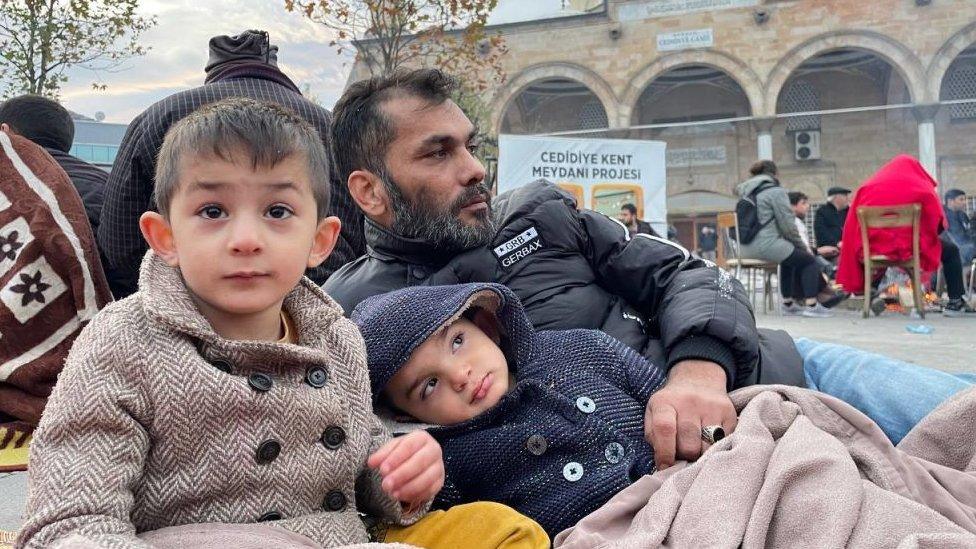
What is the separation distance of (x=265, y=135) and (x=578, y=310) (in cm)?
125

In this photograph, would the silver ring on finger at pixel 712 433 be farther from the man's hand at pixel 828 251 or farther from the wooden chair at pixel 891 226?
the man's hand at pixel 828 251

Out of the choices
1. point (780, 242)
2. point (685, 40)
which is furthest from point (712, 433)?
point (685, 40)

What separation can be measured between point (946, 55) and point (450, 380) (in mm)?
27476

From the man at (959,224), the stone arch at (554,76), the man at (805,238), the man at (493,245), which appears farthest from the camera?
the stone arch at (554,76)

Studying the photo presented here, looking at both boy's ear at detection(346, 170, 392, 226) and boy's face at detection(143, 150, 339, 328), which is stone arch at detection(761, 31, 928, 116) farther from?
boy's face at detection(143, 150, 339, 328)

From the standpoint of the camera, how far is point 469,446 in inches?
70.3

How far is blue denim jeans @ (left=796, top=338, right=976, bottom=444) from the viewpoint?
7.26 ft

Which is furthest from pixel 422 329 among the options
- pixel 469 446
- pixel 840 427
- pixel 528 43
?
pixel 528 43

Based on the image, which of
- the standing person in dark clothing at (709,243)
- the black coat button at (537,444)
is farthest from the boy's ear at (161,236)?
the standing person in dark clothing at (709,243)

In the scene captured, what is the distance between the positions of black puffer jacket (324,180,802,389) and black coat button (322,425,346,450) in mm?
988

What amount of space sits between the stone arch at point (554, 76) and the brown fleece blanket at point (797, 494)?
26075mm

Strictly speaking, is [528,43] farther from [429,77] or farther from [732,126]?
[429,77]

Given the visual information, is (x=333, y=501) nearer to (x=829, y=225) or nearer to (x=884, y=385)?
(x=884, y=385)

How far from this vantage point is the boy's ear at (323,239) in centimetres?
160
